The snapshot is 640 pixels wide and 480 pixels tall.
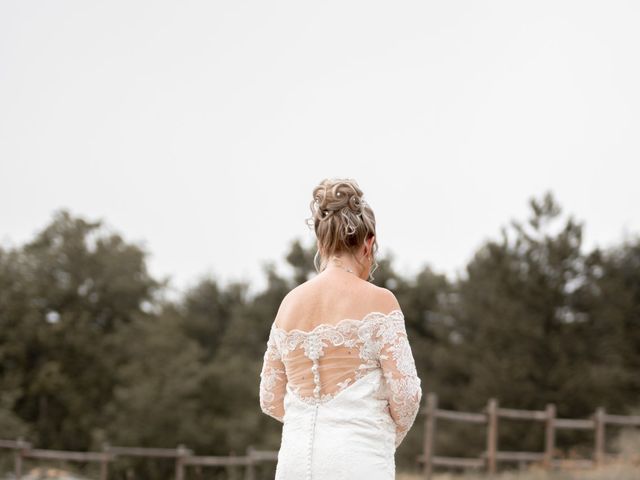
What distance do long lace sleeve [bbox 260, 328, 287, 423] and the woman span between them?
0.39 ft

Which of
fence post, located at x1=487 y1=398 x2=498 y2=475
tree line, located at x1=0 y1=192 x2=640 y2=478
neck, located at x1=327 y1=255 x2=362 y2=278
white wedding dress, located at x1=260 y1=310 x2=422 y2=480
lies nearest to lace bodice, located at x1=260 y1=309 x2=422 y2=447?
white wedding dress, located at x1=260 y1=310 x2=422 y2=480

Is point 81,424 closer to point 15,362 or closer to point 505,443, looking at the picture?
point 15,362

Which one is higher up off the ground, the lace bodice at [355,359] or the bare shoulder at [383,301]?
the bare shoulder at [383,301]

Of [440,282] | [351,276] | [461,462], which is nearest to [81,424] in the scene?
[440,282]

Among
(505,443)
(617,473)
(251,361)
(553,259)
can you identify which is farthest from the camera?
(251,361)

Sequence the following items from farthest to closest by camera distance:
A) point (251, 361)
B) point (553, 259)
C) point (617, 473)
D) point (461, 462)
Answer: point (251, 361) < point (553, 259) < point (461, 462) < point (617, 473)

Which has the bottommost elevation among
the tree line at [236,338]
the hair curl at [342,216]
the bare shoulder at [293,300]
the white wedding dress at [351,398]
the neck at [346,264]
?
the white wedding dress at [351,398]

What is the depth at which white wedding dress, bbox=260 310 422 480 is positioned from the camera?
3.36m

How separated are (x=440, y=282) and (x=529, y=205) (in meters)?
6.90

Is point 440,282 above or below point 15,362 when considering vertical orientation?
above

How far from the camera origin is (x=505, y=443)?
32.2 m

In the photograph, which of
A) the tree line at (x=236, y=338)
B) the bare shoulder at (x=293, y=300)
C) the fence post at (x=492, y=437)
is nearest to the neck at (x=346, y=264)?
the bare shoulder at (x=293, y=300)

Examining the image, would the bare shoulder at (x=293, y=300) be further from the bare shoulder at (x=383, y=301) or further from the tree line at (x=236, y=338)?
the tree line at (x=236, y=338)

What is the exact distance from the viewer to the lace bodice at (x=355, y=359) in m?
3.36
